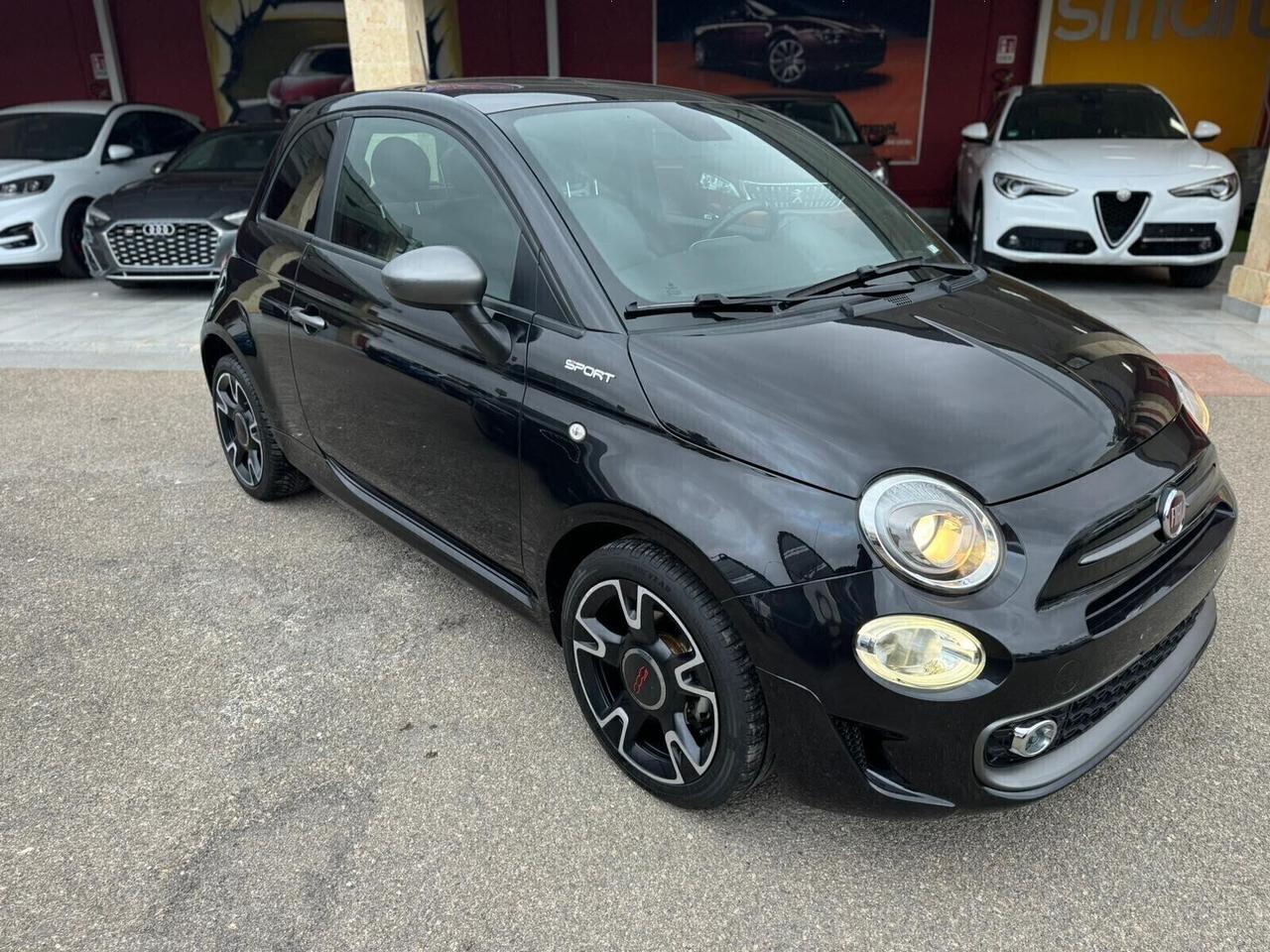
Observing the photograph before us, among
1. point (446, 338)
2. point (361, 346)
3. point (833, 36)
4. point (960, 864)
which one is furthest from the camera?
point (833, 36)

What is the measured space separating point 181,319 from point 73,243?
2709mm

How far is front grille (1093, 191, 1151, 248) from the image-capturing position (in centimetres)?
711

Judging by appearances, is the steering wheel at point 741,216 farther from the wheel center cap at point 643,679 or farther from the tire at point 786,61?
the tire at point 786,61

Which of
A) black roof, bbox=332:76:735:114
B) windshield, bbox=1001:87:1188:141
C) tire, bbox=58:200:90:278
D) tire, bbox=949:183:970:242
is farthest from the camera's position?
tire, bbox=949:183:970:242

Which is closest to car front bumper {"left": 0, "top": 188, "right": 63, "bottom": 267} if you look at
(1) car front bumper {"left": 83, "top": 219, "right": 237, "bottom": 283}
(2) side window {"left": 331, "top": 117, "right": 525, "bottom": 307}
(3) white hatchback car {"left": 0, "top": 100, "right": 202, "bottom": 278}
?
(3) white hatchback car {"left": 0, "top": 100, "right": 202, "bottom": 278}

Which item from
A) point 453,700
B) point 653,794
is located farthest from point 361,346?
point 653,794

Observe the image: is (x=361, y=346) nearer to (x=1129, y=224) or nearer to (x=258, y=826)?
(x=258, y=826)

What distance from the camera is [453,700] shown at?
9.09ft

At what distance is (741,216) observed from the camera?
8.72 ft

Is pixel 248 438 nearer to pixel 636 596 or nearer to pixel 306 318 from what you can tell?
pixel 306 318

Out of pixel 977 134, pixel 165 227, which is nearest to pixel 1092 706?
pixel 977 134

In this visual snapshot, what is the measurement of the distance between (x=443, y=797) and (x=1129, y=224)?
709 centimetres

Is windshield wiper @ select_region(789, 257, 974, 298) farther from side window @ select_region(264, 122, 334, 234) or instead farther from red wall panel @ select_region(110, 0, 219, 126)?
red wall panel @ select_region(110, 0, 219, 126)

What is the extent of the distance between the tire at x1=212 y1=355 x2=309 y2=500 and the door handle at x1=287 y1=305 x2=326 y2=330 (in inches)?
23.1
